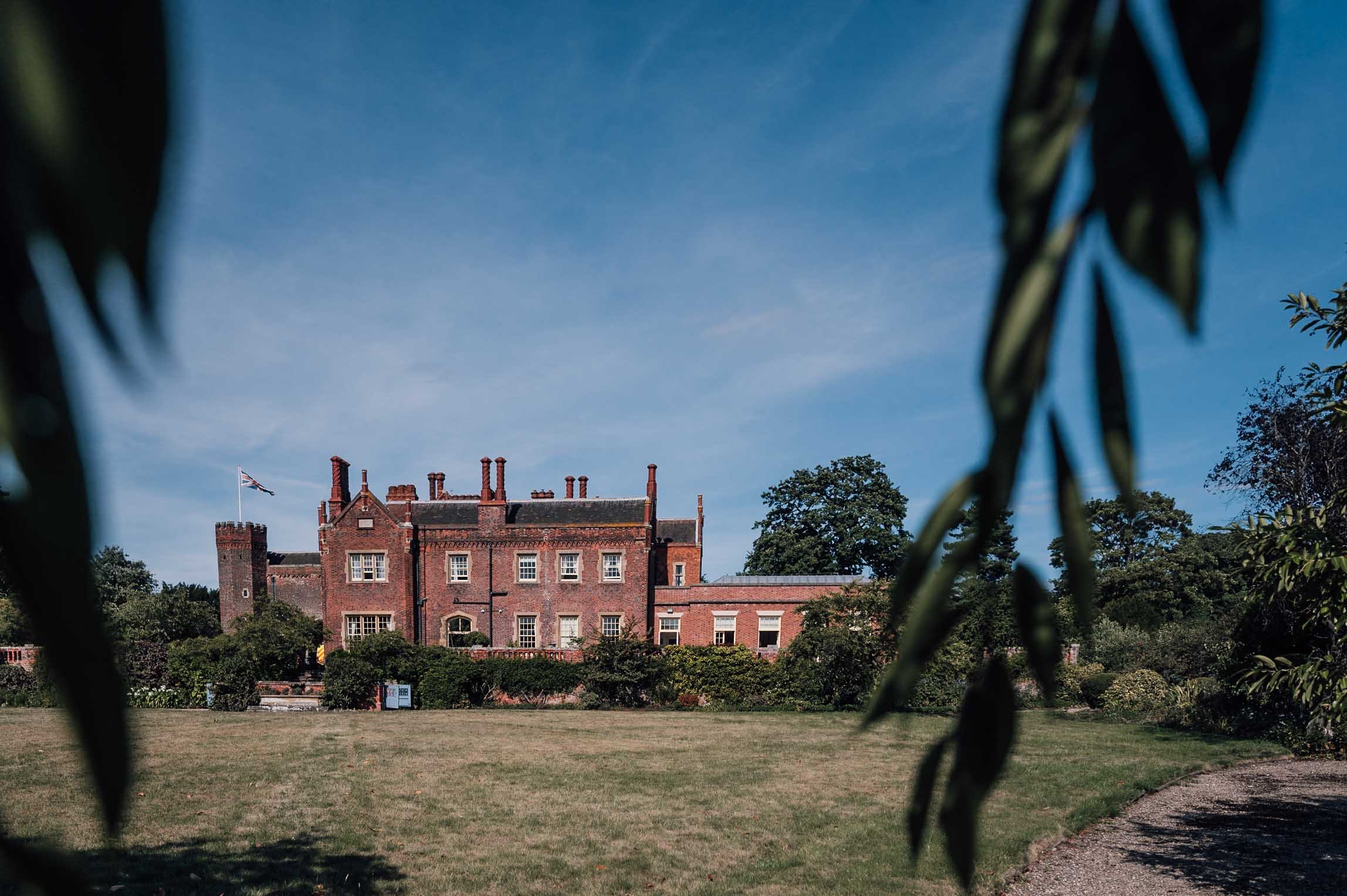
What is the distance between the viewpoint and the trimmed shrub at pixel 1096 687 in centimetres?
3120

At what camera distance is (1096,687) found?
31703 millimetres

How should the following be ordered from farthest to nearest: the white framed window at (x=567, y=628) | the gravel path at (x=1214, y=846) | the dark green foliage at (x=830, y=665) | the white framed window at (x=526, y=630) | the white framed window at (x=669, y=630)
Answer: the white framed window at (x=669, y=630) → the white framed window at (x=526, y=630) → the white framed window at (x=567, y=628) → the dark green foliage at (x=830, y=665) → the gravel path at (x=1214, y=846)

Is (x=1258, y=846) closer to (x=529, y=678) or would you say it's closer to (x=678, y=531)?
(x=529, y=678)

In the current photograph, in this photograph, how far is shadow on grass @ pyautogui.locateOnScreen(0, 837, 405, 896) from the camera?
9.14m

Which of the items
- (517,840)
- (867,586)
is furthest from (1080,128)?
(867,586)

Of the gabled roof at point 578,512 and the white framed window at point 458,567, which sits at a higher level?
the gabled roof at point 578,512

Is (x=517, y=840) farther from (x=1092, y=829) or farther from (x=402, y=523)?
(x=402, y=523)

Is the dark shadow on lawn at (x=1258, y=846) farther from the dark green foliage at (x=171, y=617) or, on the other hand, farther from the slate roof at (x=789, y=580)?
the dark green foliage at (x=171, y=617)

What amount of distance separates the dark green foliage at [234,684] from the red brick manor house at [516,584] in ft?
24.5

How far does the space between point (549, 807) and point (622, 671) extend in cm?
2066

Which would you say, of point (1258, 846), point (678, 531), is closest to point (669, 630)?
point (678, 531)

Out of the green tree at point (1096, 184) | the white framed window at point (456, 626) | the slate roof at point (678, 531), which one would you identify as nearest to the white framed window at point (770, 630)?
the slate roof at point (678, 531)

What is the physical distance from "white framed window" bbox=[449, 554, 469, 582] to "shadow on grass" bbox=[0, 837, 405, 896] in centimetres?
3162

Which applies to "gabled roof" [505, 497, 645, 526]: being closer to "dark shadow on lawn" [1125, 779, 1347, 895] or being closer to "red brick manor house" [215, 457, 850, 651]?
"red brick manor house" [215, 457, 850, 651]
